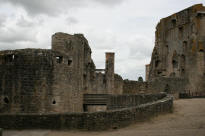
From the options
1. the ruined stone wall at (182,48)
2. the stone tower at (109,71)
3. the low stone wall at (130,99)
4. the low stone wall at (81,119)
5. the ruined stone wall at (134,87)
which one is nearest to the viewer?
the low stone wall at (81,119)

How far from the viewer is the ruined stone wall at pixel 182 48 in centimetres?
3222

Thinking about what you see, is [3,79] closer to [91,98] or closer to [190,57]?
[91,98]

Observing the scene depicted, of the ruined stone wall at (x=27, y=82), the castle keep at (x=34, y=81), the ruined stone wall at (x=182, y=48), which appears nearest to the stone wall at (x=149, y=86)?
the ruined stone wall at (x=182, y=48)

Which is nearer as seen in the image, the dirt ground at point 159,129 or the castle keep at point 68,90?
the dirt ground at point 159,129

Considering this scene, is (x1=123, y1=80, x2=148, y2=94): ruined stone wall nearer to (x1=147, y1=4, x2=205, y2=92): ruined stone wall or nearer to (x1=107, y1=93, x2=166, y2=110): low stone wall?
(x1=147, y1=4, x2=205, y2=92): ruined stone wall

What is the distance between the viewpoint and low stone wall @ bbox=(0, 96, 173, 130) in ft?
34.9

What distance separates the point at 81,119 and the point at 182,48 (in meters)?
26.1

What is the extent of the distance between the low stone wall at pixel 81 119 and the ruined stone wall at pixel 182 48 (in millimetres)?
18769

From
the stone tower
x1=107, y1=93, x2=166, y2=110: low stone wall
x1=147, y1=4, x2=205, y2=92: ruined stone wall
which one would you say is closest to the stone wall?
the stone tower

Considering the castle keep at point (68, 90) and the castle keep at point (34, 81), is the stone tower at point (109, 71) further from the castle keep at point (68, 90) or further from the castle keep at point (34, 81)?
the castle keep at point (34, 81)

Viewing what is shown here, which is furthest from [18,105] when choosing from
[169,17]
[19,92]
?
[169,17]

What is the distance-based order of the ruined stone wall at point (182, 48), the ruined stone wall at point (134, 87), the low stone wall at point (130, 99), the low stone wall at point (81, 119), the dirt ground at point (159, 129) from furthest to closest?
1. the ruined stone wall at point (182, 48)
2. the ruined stone wall at point (134, 87)
3. the low stone wall at point (130, 99)
4. the low stone wall at point (81, 119)
5. the dirt ground at point (159, 129)

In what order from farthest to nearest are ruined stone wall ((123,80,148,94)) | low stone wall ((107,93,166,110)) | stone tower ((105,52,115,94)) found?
ruined stone wall ((123,80,148,94)) < stone tower ((105,52,115,94)) < low stone wall ((107,93,166,110))

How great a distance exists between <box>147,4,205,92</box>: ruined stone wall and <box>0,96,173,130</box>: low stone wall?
18.8 meters
